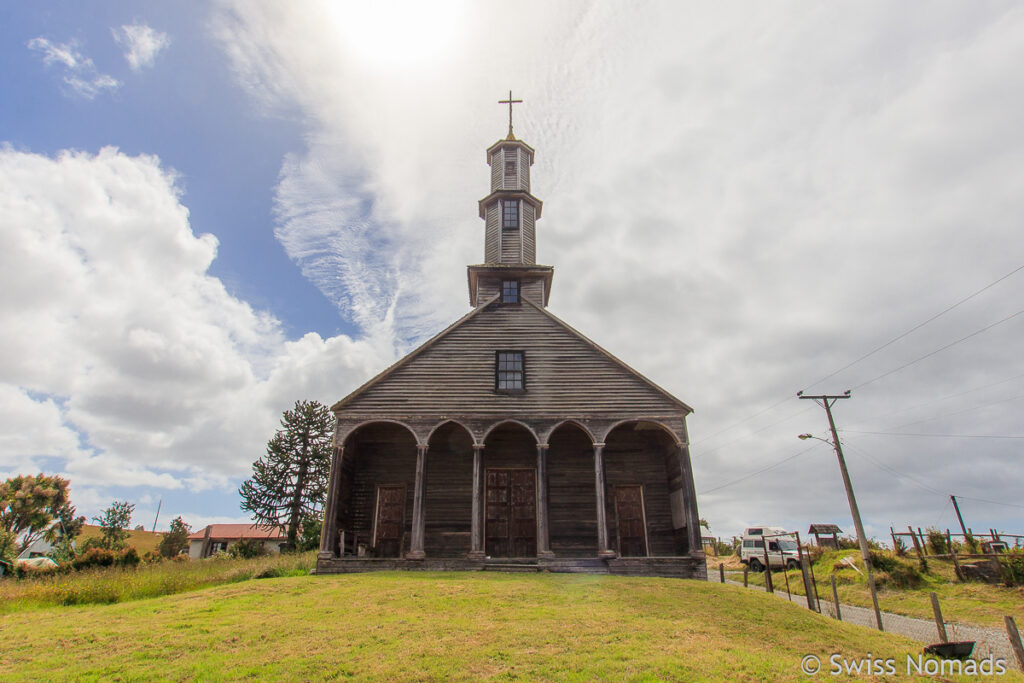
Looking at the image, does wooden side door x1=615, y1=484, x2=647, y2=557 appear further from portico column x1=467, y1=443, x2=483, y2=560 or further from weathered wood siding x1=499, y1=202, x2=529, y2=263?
weathered wood siding x1=499, y1=202, x2=529, y2=263

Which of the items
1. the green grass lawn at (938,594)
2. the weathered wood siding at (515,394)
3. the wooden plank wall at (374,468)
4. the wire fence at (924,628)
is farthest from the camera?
the wooden plank wall at (374,468)

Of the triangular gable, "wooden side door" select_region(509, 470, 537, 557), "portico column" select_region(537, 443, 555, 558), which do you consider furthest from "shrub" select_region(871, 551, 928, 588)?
"portico column" select_region(537, 443, 555, 558)

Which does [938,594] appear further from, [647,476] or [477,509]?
[477,509]

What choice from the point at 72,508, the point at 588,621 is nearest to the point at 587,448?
the point at 588,621

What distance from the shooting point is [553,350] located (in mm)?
20344

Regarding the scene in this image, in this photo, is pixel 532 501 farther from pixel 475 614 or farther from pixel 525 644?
pixel 525 644

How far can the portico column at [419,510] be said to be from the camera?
55.4ft

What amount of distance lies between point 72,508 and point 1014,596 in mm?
62028

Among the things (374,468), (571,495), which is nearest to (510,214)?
(374,468)

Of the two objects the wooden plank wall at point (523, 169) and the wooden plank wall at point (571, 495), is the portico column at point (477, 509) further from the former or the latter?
the wooden plank wall at point (523, 169)

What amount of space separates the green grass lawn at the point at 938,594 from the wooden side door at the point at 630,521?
362 inches

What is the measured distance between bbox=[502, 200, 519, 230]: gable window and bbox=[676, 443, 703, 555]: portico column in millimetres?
12605

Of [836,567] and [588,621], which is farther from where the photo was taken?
[836,567]

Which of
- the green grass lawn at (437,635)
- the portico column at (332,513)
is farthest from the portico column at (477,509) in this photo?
the portico column at (332,513)
